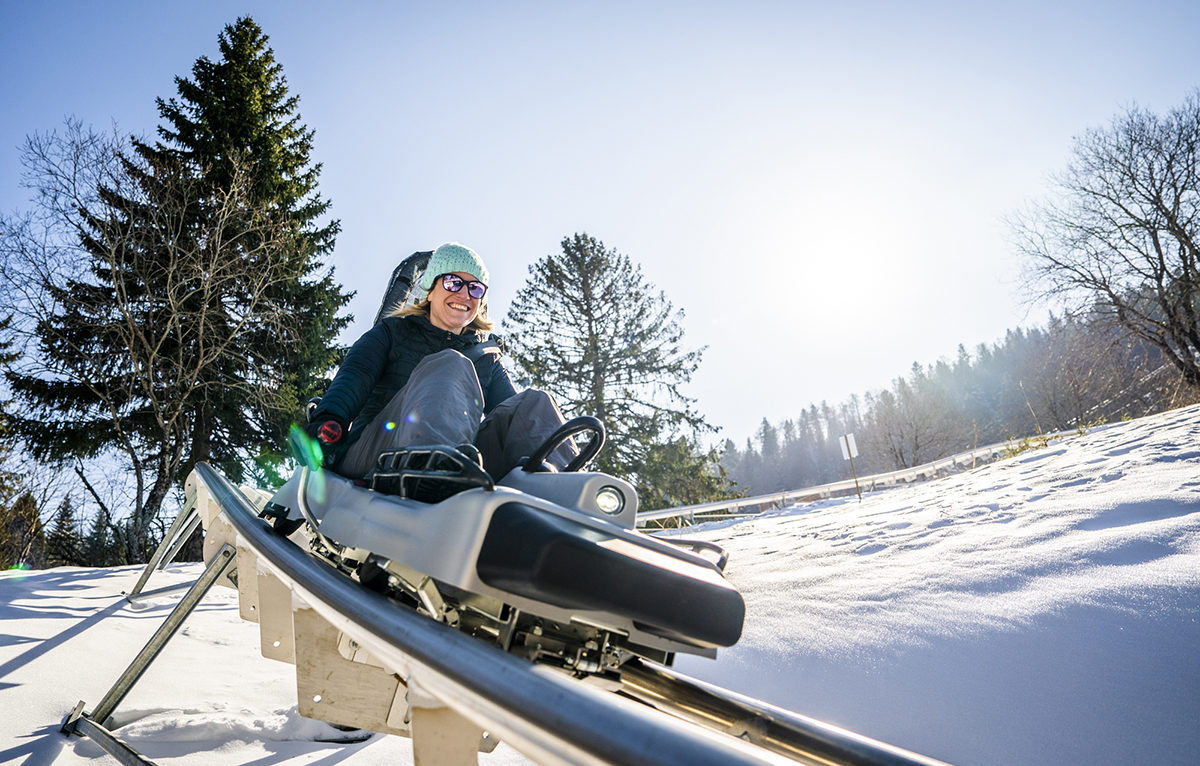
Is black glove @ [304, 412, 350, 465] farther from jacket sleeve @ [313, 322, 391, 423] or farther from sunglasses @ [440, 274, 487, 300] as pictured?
sunglasses @ [440, 274, 487, 300]

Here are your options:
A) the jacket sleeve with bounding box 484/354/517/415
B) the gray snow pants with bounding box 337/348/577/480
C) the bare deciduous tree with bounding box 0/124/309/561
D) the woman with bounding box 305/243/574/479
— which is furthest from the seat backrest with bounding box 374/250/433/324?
the bare deciduous tree with bounding box 0/124/309/561

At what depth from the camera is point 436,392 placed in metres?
1.49

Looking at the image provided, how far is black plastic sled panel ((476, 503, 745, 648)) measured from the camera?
846mm

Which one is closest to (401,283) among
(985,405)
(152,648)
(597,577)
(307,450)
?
(307,450)

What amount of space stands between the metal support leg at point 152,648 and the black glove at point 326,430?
58 centimetres

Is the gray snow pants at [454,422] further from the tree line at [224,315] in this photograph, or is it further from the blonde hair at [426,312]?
the tree line at [224,315]

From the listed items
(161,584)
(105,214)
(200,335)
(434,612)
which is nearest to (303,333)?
(200,335)

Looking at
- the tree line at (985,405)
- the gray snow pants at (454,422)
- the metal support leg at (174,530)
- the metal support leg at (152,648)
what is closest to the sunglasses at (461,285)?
the gray snow pants at (454,422)

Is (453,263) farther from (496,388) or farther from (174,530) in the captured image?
(174,530)

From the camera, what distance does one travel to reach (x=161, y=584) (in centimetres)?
410

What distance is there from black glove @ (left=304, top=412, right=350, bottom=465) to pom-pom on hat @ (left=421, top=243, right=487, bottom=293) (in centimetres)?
82

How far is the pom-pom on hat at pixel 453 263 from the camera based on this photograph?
2348 millimetres

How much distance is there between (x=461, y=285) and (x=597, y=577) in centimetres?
168

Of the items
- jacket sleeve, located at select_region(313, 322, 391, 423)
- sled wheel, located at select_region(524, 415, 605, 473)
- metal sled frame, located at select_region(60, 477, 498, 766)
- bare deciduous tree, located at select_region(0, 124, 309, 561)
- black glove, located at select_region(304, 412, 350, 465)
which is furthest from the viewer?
bare deciduous tree, located at select_region(0, 124, 309, 561)
